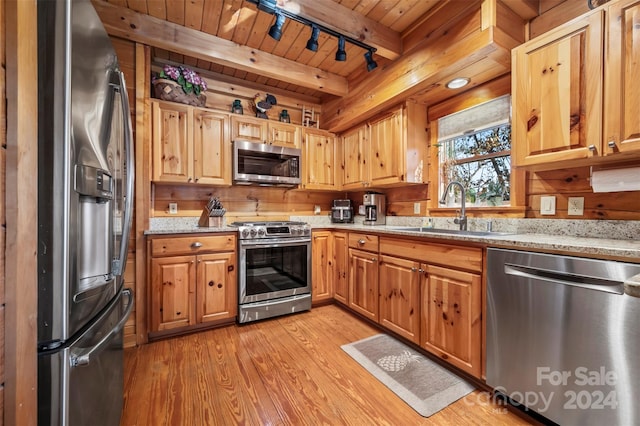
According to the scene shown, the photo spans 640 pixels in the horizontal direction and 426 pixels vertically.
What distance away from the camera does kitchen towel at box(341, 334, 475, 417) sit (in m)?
1.53

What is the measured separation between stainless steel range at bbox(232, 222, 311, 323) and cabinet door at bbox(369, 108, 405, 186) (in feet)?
3.20

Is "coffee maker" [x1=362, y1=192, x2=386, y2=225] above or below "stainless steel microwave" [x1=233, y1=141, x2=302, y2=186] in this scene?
below

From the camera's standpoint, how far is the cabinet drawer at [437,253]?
161 cm

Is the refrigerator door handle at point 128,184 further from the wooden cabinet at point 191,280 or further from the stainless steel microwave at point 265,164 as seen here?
the stainless steel microwave at point 265,164

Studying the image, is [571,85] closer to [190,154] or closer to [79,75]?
[79,75]

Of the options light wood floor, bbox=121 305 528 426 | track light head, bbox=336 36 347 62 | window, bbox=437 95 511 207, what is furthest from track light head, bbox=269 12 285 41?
light wood floor, bbox=121 305 528 426

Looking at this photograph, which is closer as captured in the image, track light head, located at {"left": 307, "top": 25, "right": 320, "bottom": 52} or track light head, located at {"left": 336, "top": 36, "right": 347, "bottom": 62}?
track light head, located at {"left": 307, "top": 25, "right": 320, "bottom": 52}

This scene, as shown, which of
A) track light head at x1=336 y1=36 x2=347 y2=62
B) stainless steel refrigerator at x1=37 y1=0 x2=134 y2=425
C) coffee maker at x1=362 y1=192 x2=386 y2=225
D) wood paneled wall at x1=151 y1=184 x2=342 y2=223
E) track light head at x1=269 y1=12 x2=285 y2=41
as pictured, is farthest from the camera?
coffee maker at x1=362 y1=192 x2=386 y2=225

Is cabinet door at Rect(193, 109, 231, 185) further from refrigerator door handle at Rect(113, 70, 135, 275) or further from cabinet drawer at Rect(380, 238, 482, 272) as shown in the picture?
cabinet drawer at Rect(380, 238, 482, 272)

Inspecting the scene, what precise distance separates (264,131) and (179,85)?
35.9 inches

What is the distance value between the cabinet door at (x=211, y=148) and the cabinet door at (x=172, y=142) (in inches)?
2.6

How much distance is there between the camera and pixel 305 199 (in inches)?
141

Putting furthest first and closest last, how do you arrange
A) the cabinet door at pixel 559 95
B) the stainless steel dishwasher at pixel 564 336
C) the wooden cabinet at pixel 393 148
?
1. the wooden cabinet at pixel 393 148
2. the cabinet door at pixel 559 95
3. the stainless steel dishwasher at pixel 564 336

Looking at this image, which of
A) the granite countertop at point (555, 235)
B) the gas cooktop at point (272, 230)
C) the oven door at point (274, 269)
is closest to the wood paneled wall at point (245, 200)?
the granite countertop at point (555, 235)
